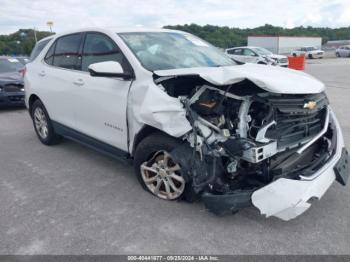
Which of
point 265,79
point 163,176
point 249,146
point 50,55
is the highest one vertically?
point 50,55

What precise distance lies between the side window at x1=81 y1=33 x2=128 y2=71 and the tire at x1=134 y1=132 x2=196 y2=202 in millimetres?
880

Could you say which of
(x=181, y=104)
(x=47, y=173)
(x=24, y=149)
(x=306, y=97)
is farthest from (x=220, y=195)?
(x=24, y=149)

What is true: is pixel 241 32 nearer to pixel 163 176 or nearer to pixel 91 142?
pixel 91 142

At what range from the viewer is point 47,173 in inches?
171

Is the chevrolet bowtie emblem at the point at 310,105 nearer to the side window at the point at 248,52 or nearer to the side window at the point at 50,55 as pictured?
the side window at the point at 50,55

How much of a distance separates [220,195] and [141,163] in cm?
101

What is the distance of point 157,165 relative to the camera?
11.1ft

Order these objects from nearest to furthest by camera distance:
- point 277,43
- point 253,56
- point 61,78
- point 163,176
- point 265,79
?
point 265,79
point 163,176
point 61,78
point 253,56
point 277,43

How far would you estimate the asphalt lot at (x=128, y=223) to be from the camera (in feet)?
8.96

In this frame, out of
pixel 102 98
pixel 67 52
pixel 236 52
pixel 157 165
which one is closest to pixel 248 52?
pixel 236 52

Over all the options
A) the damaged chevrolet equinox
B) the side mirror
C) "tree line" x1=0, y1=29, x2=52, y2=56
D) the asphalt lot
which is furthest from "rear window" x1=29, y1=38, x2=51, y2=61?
"tree line" x1=0, y1=29, x2=52, y2=56

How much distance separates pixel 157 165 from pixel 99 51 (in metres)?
1.65

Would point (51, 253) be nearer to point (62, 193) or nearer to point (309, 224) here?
point (62, 193)

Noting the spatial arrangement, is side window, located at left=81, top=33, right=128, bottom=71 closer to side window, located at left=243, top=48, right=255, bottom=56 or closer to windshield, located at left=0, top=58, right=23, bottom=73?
windshield, located at left=0, top=58, right=23, bottom=73
